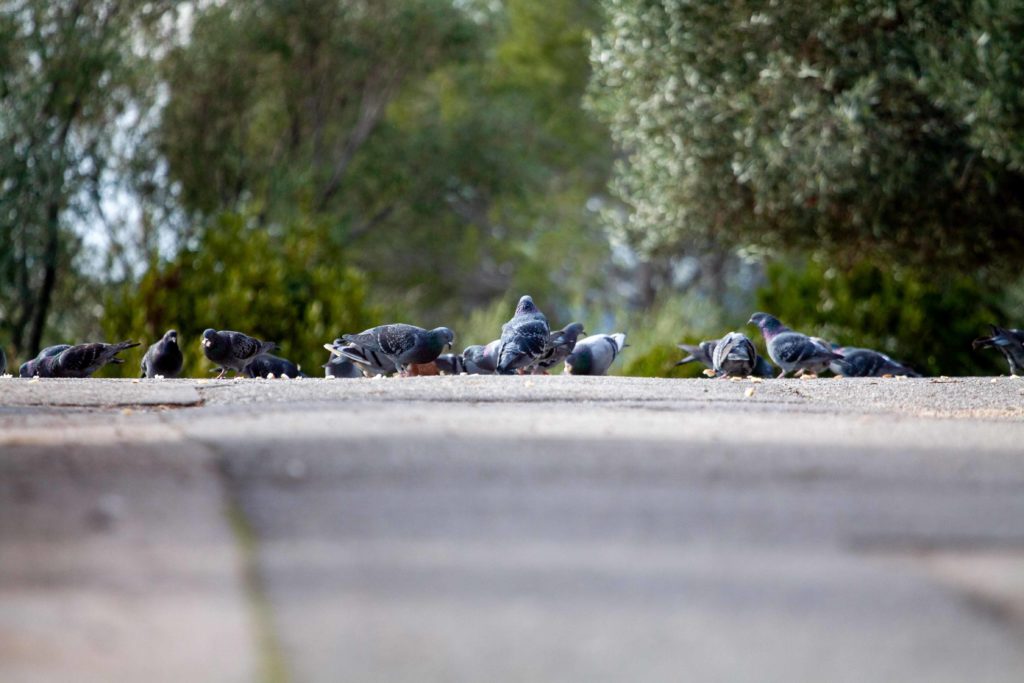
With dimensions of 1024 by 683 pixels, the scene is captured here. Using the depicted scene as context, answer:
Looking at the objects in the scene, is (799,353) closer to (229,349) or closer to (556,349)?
(556,349)

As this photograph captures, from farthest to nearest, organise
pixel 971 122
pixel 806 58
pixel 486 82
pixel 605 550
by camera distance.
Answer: pixel 486 82 → pixel 806 58 → pixel 971 122 → pixel 605 550

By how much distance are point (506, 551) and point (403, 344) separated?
228 inches

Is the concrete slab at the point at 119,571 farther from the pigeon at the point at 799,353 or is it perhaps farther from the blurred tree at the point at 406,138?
the blurred tree at the point at 406,138

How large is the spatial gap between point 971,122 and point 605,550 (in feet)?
28.3

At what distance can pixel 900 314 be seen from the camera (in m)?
15.5

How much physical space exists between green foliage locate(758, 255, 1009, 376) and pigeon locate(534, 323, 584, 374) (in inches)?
229

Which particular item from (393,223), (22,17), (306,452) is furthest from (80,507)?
(393,223)

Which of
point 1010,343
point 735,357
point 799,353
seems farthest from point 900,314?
point 735,357

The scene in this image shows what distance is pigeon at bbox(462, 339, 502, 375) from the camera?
8.52 meters

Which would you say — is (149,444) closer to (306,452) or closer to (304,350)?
(306,452)

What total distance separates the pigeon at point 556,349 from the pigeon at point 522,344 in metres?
0.16

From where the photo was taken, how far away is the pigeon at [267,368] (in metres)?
9.75

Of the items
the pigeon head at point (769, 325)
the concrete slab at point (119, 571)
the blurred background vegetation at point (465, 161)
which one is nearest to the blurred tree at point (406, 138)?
the blurred background vegetation at point (465, 161)

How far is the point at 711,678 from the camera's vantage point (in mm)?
2100
